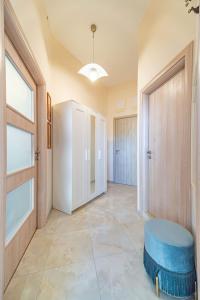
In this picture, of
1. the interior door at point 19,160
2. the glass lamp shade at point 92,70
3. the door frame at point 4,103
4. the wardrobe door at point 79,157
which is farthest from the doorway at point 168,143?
the interior door at point 19,160

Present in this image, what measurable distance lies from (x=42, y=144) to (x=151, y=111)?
5.23 feet

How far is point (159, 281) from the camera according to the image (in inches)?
42.0

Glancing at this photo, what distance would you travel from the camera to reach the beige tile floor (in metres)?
1.08

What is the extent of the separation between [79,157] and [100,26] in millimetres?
2126

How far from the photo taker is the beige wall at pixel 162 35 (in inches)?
52.4

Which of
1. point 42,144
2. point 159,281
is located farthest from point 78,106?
point 159,281

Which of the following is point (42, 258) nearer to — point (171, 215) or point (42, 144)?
point (42, 144)

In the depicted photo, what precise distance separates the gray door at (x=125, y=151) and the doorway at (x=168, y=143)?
2.03 m

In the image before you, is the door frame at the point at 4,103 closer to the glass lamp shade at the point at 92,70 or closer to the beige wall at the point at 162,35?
the glass lamp shade at the point at 92,70

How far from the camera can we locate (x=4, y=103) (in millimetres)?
902

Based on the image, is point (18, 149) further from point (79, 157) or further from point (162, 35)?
point (162, 35)

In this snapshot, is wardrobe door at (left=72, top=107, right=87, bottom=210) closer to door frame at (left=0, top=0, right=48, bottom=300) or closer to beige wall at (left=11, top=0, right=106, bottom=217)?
beige wall at (left=11, top=0, right=106, bottom=217)

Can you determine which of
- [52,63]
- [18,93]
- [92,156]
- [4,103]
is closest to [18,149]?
[18,93]

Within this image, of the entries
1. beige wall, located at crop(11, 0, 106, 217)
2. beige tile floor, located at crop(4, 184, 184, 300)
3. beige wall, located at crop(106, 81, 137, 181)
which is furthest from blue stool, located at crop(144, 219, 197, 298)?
beige wall, located at crop(106, 81, 137, 181)
